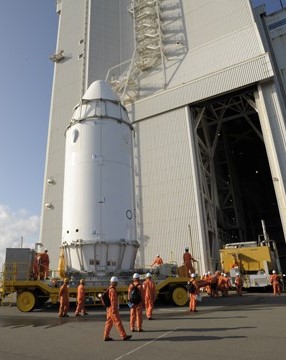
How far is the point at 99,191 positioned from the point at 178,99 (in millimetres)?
14950

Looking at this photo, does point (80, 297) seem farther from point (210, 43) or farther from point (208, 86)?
point (210, 43)

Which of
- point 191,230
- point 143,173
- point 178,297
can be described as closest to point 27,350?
point 178,297

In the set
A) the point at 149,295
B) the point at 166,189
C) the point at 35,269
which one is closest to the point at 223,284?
the point at 166,189

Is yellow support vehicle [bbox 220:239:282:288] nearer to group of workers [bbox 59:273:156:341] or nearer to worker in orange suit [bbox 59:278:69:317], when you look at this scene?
group of workers [bbox 59:273:156:341]

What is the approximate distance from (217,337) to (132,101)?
25553 millimetres

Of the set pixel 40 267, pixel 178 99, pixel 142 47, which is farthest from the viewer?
pixel 142 47

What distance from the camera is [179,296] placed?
14.8 metres

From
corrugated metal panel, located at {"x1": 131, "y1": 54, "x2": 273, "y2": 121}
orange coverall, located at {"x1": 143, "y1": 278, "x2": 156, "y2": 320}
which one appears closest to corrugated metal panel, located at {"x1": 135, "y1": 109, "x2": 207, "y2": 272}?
corrugated metal panel, located at {"x1": 131, "y1": 54, "x2": 273, "y2": 121}

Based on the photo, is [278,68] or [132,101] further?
[132,101]

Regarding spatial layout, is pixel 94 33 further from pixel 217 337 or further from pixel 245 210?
pixel 217 337

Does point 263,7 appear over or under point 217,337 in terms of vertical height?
over

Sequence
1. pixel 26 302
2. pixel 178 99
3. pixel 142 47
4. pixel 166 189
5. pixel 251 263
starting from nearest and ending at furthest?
1. pixel 26 302
2. pixel 251 263
3. pixel 166 189
4. pixel 178 99
5. pixel 142 47

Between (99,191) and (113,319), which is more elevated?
(99,191)

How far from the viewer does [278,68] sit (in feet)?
92.1
